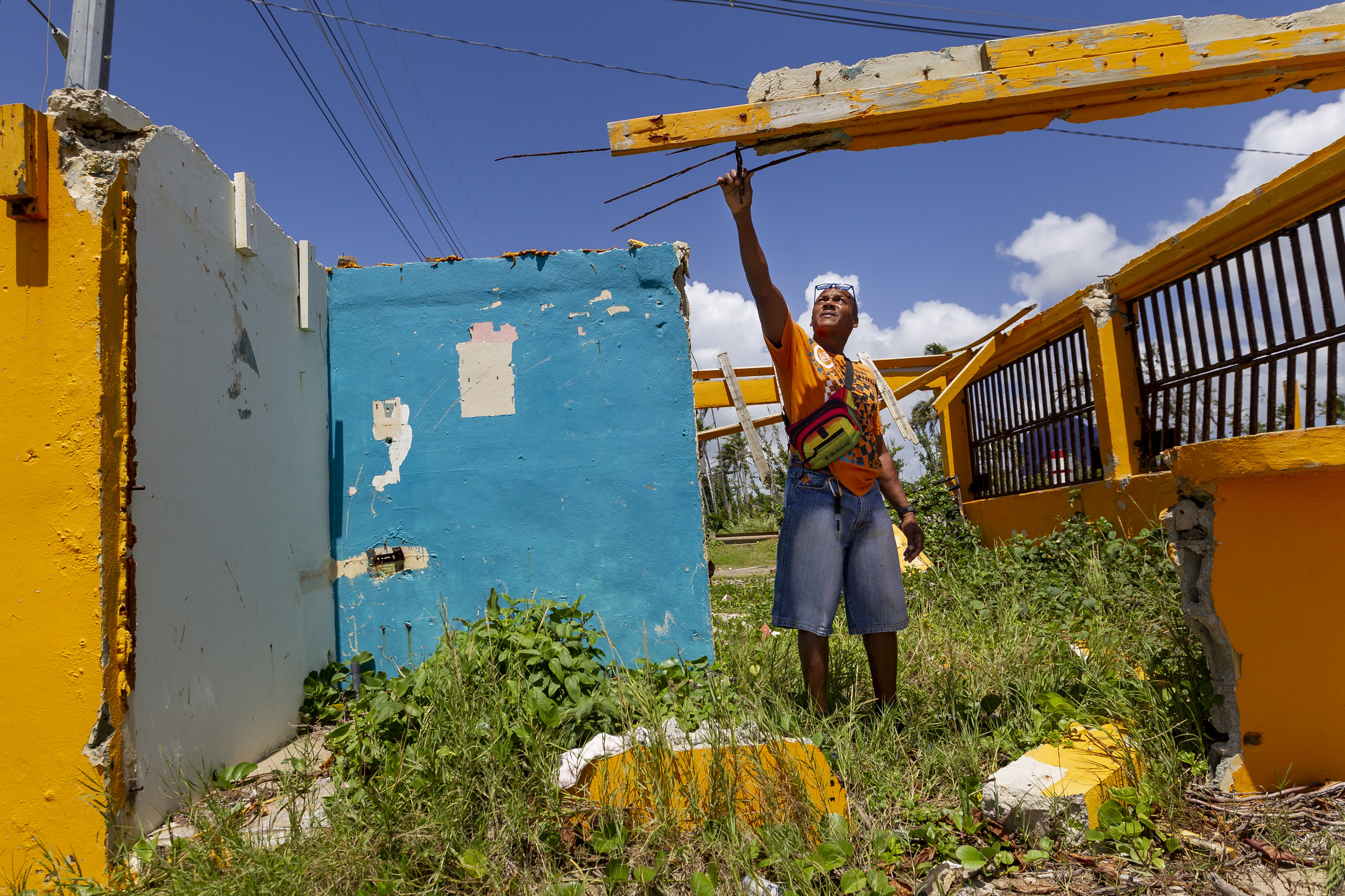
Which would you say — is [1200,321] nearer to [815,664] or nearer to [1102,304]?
[1102,304]

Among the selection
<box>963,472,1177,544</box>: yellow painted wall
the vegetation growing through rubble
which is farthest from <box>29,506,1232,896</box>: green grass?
<box>963,472,1177,544</box>: yellow painted wall

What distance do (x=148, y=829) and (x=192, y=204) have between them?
90.7 inches

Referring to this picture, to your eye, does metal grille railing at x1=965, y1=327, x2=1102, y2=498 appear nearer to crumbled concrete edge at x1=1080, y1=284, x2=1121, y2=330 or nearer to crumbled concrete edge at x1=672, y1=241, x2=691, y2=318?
crumbled concrete edge at x1=1080, y1=284, x2=1121, y2=330

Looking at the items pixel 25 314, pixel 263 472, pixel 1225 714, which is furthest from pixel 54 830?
pixel 1225 714

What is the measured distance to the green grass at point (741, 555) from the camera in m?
11.5

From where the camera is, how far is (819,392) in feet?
9.39

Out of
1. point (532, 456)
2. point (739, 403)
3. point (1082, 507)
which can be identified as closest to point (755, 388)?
point (739, 403)

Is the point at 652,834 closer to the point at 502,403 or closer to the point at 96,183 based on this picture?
the point at 502,403

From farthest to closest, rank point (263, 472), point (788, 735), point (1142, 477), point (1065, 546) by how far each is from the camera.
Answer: point (1065, 546) < point (1142, 477) < point (263, 472) < point (788, 735)

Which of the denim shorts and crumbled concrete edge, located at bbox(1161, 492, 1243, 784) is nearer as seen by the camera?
crumbled concrete edge, located at bbox(1161, 492, 1243, 784)

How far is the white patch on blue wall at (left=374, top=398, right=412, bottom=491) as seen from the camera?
12.5 ft

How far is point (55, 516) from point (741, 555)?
11.0 meters

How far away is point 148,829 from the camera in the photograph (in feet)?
7.71

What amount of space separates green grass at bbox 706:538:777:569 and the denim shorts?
7667 mm
